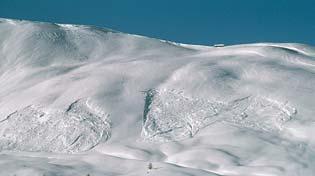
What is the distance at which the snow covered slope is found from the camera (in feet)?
38.8

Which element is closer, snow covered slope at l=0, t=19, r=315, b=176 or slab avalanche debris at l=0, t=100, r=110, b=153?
snow covered slope at l=0, t=19, r=315, b=176

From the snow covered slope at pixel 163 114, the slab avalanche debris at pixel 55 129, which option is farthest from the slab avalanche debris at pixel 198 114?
the slab avalanche debris at pixel 55 129

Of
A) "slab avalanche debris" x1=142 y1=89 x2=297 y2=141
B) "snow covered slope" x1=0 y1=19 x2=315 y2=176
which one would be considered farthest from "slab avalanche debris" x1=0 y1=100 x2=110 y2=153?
"slab avalanche debris" x1=142 y1=89 x2=297 y2=141

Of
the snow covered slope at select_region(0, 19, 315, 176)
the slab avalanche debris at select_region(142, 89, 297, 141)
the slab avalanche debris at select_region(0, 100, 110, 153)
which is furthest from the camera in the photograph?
the slab avalanche debris at select_region(142, 89, 297, 141)

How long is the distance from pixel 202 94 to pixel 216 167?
484 cm

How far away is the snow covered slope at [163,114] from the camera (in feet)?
38.8

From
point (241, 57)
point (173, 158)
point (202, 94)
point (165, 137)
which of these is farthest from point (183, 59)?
point (173, 158)

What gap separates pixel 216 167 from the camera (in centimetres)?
1165

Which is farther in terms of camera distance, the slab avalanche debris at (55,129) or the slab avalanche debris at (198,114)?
the slab avalanche debris at (198,114)

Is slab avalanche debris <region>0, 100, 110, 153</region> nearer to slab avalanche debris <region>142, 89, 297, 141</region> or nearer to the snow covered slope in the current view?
the snow covered slope

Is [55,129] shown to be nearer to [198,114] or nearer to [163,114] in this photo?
[163,114]

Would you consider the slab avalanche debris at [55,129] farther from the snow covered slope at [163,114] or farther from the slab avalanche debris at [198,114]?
the slab avalanche debris at [198,114]

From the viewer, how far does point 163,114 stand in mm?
15227

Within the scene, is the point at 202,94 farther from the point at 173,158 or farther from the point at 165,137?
the point at 173,158
